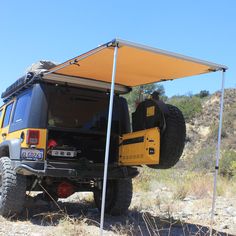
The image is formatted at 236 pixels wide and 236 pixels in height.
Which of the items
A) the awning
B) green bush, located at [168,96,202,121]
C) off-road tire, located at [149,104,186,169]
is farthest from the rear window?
green bush, located at [168,96,202,121]

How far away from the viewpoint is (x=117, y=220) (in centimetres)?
755

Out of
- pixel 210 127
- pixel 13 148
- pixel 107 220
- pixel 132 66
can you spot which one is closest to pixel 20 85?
pixel 13 148

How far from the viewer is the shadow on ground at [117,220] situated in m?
6.52

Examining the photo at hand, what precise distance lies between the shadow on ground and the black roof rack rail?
202 centimetres

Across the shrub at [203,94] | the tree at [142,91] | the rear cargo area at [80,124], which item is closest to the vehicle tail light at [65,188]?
the rear cargo area at [80,124]

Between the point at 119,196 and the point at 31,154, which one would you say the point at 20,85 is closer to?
the point at 31,154

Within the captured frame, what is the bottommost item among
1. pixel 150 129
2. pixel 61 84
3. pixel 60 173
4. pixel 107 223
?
pixel 107 223

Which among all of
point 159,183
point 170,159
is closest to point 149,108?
point 170,159

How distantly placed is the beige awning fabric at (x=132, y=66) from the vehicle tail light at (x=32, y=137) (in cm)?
89

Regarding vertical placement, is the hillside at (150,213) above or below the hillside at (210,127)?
below

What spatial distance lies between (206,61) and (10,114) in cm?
379

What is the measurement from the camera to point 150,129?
6.90m

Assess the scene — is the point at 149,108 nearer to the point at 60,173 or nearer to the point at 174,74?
the point at 174,74

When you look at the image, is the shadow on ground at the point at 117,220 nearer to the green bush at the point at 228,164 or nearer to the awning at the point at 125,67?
the awning at the point at 125,67
